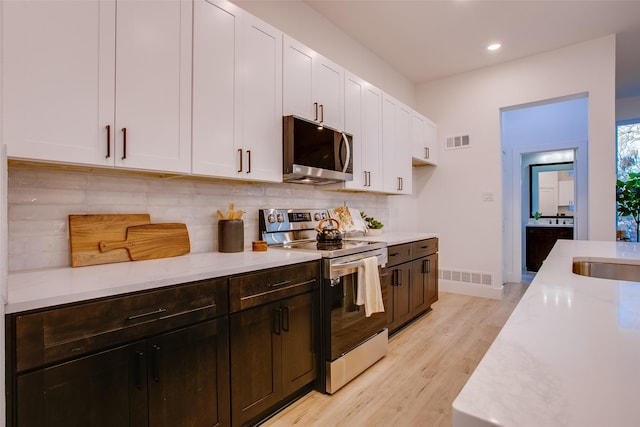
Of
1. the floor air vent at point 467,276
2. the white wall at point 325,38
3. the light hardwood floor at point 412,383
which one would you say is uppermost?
the white wall at point 325,38

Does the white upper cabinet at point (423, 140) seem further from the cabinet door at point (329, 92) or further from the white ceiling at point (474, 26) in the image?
the cabinet door at point (329, 92)

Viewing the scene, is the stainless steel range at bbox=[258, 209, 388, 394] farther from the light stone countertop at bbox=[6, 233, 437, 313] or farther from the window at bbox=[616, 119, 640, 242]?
the window at bbox=[616, 119, 640, 242]

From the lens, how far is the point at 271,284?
5.93 feet

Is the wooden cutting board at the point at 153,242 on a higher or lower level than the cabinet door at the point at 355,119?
lower

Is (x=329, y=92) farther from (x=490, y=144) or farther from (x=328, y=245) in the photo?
(x=490, y=144)

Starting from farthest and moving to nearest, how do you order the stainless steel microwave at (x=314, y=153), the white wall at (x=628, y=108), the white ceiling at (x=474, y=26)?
1. the white wall at (x=628, y=108)
2. the white ceiling at (x=474, y=26)
3. the stainless steel microwave at (x=314, y=153)

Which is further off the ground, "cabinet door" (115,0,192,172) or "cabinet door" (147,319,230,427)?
"cabinet door" (115,0,192,172)

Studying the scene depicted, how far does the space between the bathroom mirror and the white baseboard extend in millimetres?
3242

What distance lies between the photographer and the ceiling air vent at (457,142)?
4660 millimetres

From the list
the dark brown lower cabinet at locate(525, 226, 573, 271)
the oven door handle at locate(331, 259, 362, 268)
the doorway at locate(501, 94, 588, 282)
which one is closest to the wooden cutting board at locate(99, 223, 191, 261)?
the oven door handle at locate(331, 259, 362, 268)

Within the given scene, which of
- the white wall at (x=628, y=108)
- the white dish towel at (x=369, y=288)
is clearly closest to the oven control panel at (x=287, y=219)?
the white dish towel at (x=369, y=288)

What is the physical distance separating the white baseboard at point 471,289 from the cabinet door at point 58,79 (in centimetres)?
450

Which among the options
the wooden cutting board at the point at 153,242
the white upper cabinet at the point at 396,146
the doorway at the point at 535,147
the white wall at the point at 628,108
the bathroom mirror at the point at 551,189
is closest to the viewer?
the wooden cutting board at the point at 153,242

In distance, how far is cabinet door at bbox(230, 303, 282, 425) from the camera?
1.63 metres
